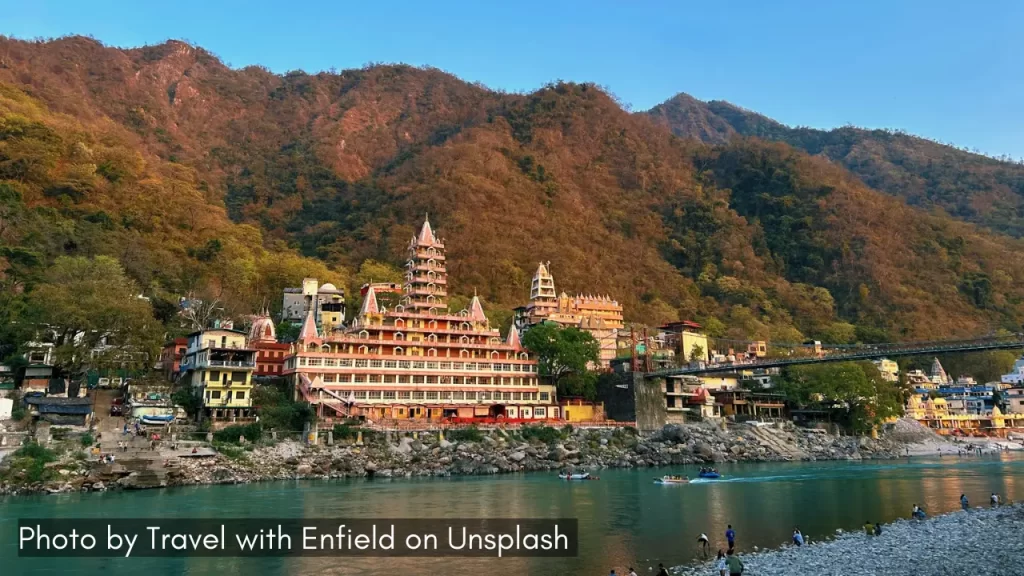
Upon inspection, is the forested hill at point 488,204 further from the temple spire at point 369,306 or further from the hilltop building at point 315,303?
the temple spire at point 369,306

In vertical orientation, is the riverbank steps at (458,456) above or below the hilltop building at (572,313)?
below

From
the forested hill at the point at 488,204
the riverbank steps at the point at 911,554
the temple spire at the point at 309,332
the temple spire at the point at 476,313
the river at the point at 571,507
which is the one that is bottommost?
the river at the point at 571,507

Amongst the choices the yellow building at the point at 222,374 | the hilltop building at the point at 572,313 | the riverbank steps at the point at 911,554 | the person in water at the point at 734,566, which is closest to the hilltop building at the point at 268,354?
the yellow building at the point at 222,374

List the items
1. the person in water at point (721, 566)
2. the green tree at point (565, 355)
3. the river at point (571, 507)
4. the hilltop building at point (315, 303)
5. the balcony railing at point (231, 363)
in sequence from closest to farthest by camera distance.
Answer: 1. the person in water at point (721, 566)
2. the river at point (571, 507)
3. the balcony railing at point (231, 363)
4. the green tree at point (565, 355)
5. the hilltop building at point (315, 303)

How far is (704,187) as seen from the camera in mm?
169750

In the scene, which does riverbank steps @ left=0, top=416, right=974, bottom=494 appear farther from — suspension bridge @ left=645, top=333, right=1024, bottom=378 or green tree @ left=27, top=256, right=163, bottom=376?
green tree @ left=27, top=256, right=163, bottom=376

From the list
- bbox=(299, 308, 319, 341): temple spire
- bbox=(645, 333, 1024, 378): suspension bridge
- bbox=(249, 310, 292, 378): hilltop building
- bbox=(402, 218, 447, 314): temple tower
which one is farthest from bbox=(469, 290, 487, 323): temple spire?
bbox=(249, 310, 292, 378): hilltop building

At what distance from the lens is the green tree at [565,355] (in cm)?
7038

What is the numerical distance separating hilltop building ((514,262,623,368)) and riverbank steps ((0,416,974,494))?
22328 millimetres

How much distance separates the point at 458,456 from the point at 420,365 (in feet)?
43.7

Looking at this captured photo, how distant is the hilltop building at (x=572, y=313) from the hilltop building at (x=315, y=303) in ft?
75.5

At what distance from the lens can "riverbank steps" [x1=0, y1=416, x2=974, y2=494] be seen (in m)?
42.3

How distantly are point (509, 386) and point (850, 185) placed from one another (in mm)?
129226

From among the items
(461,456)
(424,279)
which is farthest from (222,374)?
(424,279)
